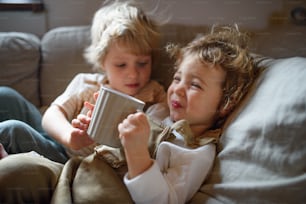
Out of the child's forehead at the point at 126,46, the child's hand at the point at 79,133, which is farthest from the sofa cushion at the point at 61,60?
the child's hand at the point at 79,133

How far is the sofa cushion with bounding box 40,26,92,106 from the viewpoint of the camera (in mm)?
1328

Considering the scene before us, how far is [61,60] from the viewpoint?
1.34 m

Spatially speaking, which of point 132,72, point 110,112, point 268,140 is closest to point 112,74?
point 132,72

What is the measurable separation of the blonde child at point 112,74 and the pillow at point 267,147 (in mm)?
335

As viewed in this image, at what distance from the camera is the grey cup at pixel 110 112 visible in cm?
74

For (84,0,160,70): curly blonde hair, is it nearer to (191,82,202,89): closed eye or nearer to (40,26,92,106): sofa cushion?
(40,26,92,106): sofa cushion

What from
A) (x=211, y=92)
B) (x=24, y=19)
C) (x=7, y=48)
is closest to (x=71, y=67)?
(x=7, y=48)

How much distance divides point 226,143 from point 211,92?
12 centimetres

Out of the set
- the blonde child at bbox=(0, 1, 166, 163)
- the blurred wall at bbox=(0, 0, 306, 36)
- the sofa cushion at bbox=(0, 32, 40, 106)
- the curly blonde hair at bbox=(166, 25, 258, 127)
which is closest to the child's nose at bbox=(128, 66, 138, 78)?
the blonde child at bbox=(0, 1, 166, 163)

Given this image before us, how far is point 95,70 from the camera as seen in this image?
129cm

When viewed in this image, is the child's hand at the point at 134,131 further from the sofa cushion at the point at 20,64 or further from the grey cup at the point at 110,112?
the sofa cushion at the point at 20,64

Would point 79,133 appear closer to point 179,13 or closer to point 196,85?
point 196,85

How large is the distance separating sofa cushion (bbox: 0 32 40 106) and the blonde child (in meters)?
0.24

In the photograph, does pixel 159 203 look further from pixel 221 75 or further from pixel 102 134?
pixel 221 75
